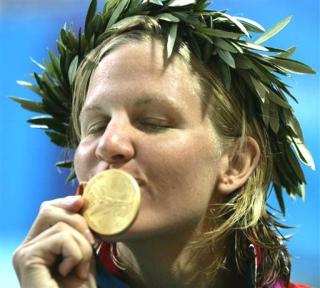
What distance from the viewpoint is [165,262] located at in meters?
1.49

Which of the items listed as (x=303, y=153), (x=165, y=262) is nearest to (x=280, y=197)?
(x=303, y=153)

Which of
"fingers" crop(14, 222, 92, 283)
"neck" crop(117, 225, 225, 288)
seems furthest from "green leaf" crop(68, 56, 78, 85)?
"fingers" crop(14, 222, 92, 283)

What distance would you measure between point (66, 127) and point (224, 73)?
26.0 inches

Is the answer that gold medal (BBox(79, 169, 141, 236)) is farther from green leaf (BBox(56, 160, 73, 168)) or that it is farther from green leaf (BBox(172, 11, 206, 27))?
green leaf (BBox(56, 160, 73, 168))

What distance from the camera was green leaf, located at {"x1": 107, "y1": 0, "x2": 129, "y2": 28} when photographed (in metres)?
1.59

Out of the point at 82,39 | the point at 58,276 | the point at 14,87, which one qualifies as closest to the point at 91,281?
the point at 58,276

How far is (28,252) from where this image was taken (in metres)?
1.20

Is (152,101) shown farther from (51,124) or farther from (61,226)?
(51,124)

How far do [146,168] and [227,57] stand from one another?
16.2 inches

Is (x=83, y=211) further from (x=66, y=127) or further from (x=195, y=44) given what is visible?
(x=66, y=127)

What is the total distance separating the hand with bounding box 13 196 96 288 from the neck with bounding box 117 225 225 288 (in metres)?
0.26

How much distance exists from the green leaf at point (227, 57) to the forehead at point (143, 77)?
0.33 feet

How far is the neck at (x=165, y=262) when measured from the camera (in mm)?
1462

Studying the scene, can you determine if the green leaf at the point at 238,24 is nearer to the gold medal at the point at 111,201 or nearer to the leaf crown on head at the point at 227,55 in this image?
the leaf crown on head at the point at 227,55
